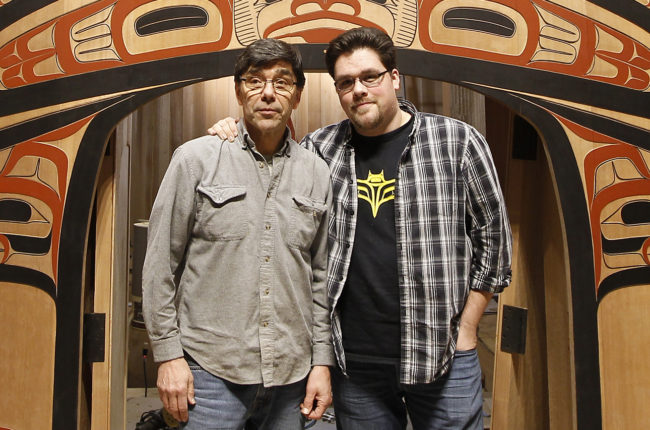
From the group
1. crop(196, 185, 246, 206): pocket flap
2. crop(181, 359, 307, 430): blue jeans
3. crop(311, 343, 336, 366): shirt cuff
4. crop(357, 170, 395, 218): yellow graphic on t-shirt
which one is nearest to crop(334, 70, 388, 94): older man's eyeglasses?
crop(357, 170, 395, 218): yellow graphic on t-shirt

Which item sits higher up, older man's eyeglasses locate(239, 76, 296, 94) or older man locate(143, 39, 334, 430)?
older man's eyeglasses locate(239, 76, 296, 94)

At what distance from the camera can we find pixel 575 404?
1.75 metres

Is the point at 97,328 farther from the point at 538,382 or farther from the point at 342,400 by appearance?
the point at 538,382

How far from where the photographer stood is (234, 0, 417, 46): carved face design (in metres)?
1.74

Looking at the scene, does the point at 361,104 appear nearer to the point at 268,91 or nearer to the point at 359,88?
the point at 359,88

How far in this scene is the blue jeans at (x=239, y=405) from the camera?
1.20m

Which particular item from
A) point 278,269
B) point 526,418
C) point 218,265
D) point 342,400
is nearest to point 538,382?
point 526,418

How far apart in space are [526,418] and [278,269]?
134 cm

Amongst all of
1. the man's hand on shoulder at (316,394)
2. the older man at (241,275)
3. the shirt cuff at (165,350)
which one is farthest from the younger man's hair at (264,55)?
the man's hand on shoulder at (316,394)

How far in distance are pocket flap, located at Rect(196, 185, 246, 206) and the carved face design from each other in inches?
28.7

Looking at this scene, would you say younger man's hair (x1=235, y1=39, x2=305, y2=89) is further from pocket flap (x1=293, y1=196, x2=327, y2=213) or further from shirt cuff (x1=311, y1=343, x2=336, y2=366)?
shirt cuff (x1=311, y1=343, x2=336, y2=366)

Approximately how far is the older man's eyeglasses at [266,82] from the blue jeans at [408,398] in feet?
2.41

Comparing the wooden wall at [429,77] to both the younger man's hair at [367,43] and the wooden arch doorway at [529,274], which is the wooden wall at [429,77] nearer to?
the wooden arch doorway at [529,274]

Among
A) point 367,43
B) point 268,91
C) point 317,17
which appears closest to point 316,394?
point 268,91
